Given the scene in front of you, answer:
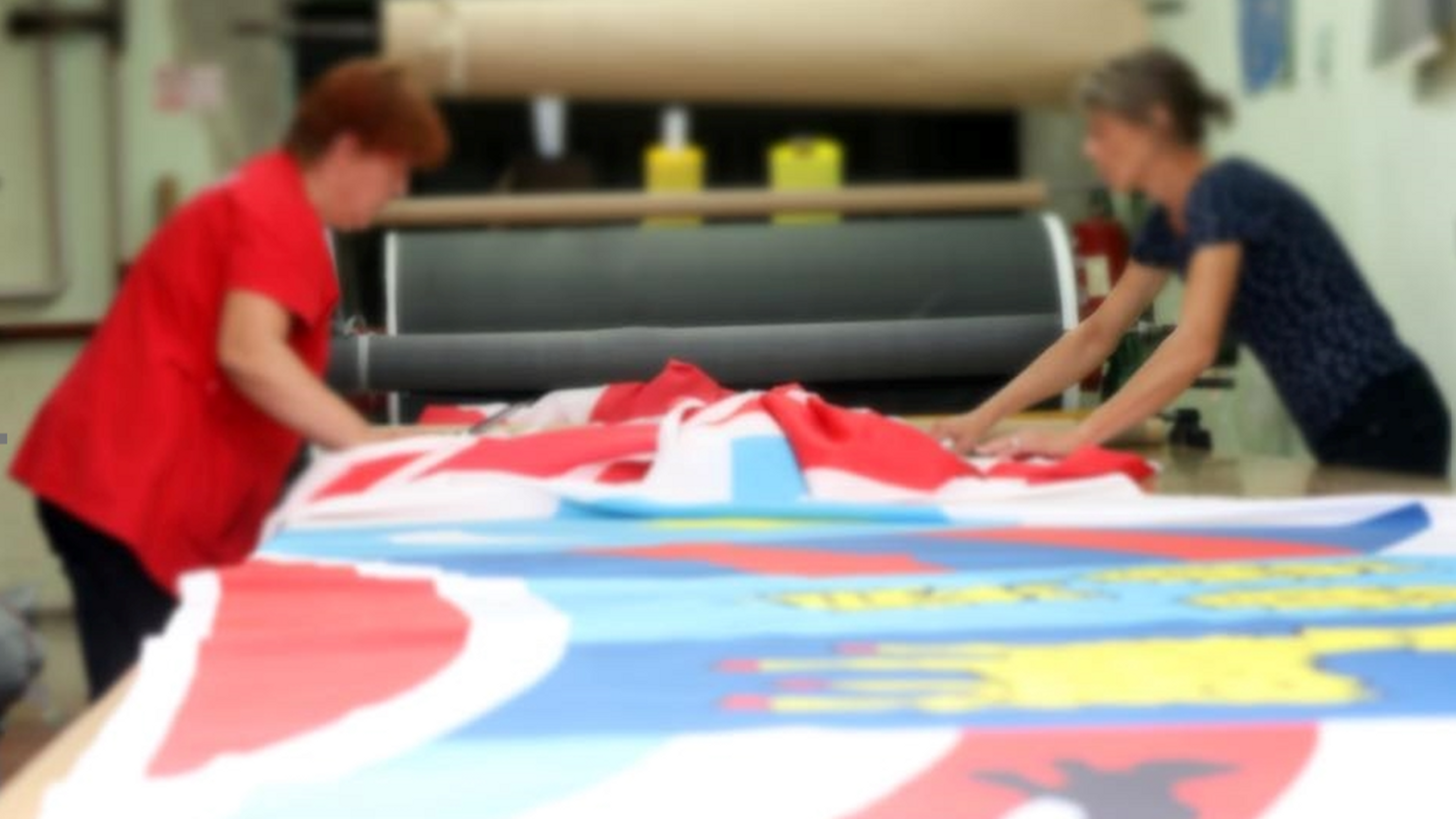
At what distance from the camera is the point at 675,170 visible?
71 centimetres

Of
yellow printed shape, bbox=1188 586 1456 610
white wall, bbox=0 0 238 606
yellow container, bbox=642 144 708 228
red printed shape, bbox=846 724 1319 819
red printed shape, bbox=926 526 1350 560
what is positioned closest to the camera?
red printed shape, bbox=846 724 1319 819

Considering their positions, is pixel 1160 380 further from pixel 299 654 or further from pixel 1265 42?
pixel 299 654

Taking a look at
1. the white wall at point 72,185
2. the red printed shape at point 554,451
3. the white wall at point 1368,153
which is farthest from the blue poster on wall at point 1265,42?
the white wall at point 72,185

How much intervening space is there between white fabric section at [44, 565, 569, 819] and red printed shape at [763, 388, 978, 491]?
18 cm

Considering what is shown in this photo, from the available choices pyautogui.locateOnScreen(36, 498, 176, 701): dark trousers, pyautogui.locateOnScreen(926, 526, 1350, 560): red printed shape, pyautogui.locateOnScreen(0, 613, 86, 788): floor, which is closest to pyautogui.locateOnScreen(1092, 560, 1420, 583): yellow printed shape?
pyautogui.locateOnScreen(926, 526, 1350, 560): red printed shape

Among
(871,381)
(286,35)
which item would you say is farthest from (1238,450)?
(286,35)

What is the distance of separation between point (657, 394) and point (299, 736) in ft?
0.98

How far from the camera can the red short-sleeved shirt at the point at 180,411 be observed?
710mm

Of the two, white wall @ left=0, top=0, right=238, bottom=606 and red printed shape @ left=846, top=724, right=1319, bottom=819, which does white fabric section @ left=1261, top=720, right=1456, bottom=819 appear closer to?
red printed shape @ left=846, top=724, right=1319, bottom=819

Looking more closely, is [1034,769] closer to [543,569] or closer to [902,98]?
[543,569]

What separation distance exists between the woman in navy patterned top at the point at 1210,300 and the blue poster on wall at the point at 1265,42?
35 millimetres

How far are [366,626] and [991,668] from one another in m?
0.16

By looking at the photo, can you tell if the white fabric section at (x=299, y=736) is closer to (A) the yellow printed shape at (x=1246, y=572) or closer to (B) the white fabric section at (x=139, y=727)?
(B) the white fabric section at (x=139, y=727)

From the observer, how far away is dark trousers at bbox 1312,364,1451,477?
642mm
